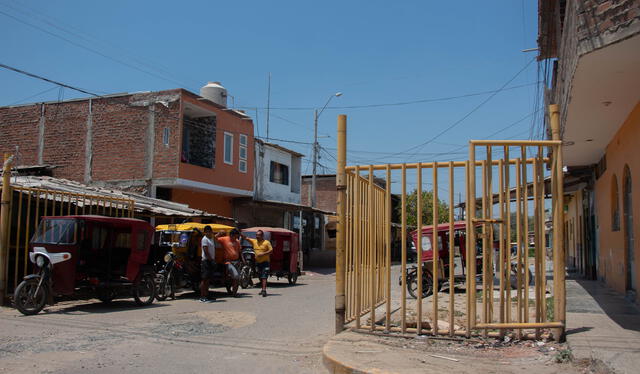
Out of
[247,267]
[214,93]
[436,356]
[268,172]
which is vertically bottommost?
[436,356]

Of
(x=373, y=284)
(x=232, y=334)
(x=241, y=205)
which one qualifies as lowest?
(x=232, y=334)

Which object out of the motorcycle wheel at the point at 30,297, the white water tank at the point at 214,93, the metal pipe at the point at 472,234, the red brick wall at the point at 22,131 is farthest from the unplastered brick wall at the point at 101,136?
the metal pipe at the point at 472,234

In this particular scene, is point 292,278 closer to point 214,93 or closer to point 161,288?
point 161,288

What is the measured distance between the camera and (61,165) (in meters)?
24.7

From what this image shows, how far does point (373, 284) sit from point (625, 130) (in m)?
6.61

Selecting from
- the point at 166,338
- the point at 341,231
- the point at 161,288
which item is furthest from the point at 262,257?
the point at 341,231

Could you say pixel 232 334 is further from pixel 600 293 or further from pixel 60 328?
pixel 600 293

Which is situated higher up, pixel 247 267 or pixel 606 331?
pixel 247 267

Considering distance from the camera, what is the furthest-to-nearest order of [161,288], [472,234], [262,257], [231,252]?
[262,257]
[231,252]
[161,288]
[472,234]

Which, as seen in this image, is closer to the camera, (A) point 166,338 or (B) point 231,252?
(A) point 166,338

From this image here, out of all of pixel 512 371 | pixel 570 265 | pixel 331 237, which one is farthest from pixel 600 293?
pixel 331 237

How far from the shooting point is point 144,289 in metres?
12.4

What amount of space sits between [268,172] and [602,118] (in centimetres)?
2217

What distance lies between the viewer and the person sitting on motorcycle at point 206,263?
13.5 meters
